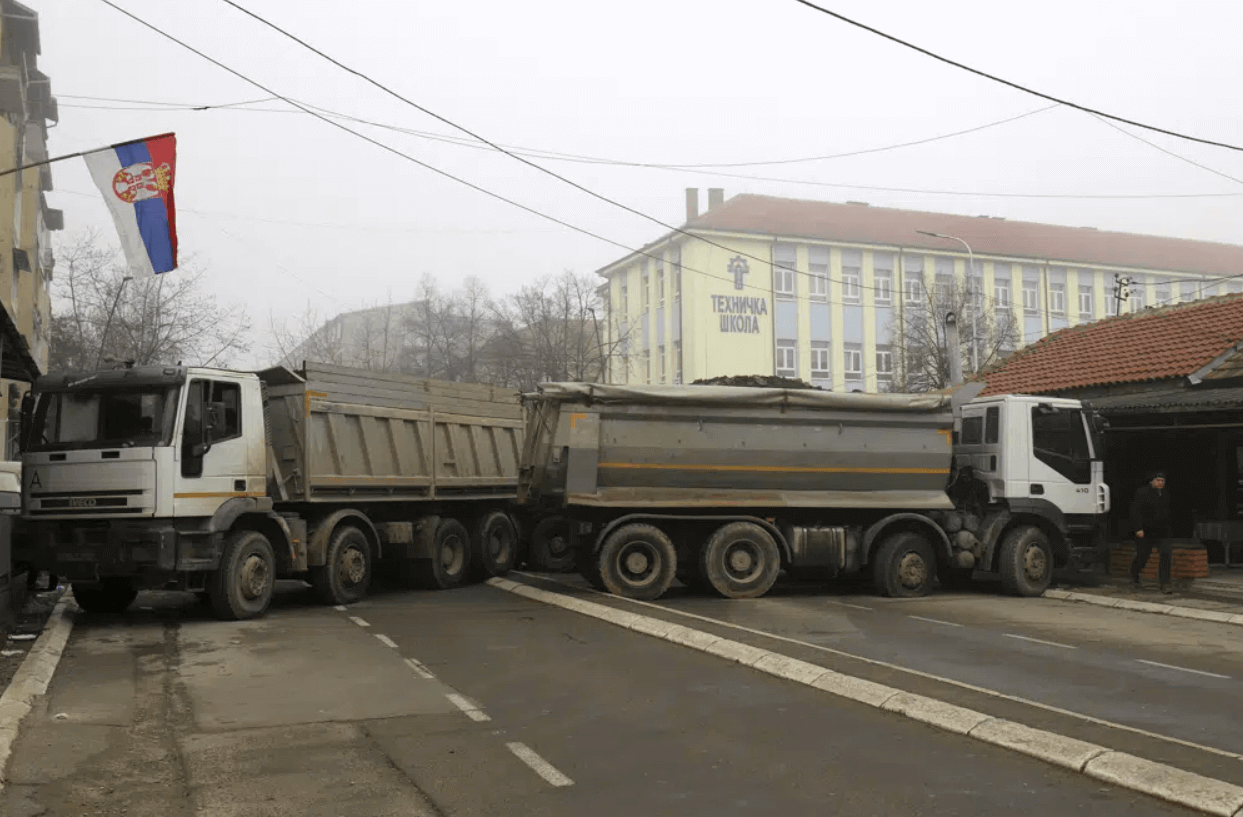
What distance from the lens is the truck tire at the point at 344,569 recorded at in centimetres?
1408

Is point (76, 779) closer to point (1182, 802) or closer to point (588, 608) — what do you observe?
point (1182, 802)

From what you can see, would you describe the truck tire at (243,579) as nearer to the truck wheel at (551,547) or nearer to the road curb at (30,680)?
the road curb at (30,680)

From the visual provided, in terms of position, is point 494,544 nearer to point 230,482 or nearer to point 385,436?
point 385,436

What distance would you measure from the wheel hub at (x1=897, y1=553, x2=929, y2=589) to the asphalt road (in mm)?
3605

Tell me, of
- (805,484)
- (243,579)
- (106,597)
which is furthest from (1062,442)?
(106,597)

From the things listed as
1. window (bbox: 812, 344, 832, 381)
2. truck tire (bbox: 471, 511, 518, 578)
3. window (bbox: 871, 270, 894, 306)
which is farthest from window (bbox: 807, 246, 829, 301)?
truck tire (bbox: 471, 511, 518, 578)

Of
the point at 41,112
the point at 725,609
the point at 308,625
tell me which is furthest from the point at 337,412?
the point at 41,112

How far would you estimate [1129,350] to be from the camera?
20531 millimetres

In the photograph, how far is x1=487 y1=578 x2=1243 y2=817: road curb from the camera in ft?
17.9

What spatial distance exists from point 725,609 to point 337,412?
17.8 feet

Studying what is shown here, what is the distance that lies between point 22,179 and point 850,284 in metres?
37.4

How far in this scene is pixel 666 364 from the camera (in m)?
56.7

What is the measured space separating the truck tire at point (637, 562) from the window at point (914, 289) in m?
44.1

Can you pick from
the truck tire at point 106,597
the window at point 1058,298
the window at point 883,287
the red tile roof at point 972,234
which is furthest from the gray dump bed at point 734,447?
the window at point 1058,298
